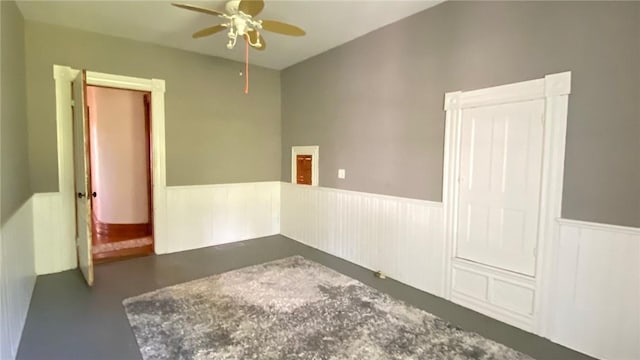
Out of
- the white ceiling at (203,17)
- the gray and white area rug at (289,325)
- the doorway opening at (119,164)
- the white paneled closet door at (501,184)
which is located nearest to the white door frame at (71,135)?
the white ceiling at (203,17)

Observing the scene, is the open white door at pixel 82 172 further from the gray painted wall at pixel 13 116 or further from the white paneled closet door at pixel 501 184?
the white paneled closet door at pixel 501 184

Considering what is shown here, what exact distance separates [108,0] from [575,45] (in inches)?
154

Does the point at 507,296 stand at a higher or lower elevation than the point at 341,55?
lower

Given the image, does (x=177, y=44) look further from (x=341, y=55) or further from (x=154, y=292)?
(x=154, y=292)

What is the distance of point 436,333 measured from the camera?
2471 millimetres

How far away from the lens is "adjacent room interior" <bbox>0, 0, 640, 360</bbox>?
7.23 ft

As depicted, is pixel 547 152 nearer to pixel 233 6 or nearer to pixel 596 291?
pixel 596 291

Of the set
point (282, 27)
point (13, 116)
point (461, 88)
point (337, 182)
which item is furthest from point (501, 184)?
point (13, 116)

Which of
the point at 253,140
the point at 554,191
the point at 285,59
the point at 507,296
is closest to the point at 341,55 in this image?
the point at 285,59

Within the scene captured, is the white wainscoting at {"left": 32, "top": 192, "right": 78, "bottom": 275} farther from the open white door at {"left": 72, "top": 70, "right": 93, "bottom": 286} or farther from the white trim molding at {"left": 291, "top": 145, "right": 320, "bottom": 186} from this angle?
the white trim molding at {"left": 291, "top": 145, "right": 320, "bottom": 186}

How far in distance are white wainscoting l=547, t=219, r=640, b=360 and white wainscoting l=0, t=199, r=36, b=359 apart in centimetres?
358

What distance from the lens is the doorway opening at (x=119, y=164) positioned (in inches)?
207

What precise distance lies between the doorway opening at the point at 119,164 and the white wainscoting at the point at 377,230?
8.74 ft

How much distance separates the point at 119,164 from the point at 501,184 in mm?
5640
